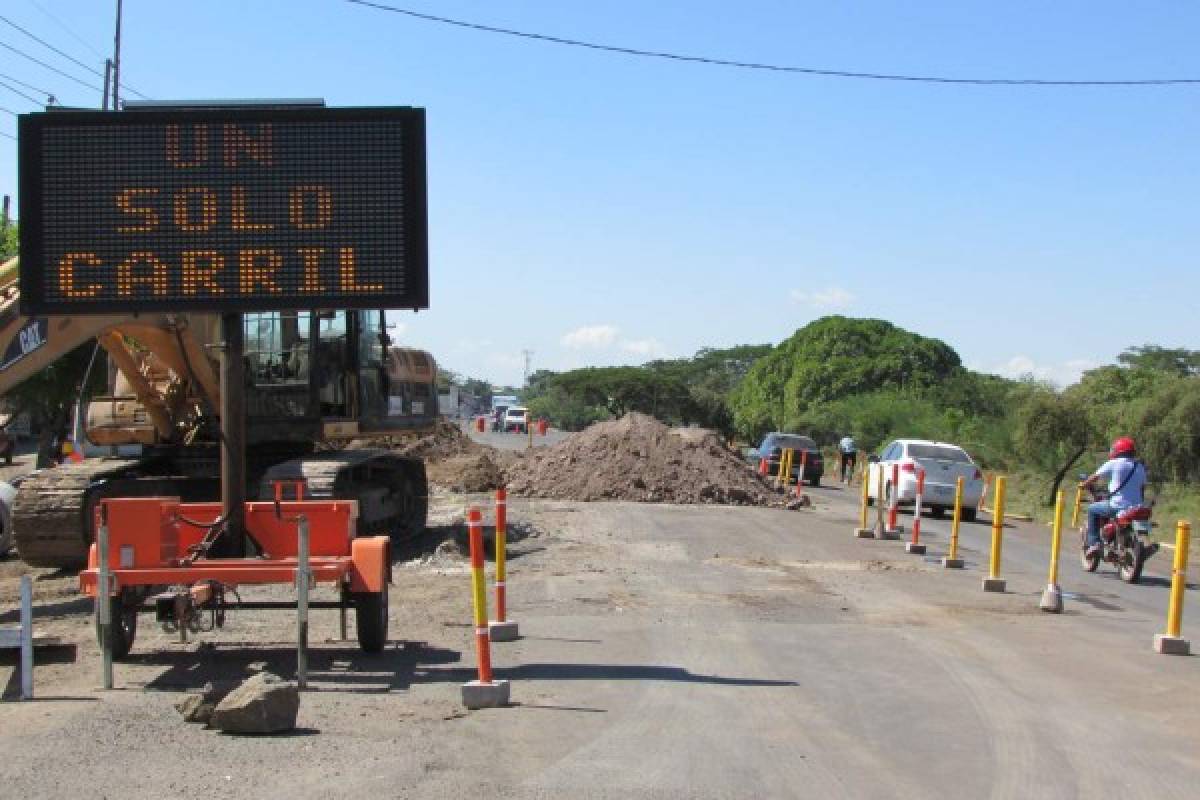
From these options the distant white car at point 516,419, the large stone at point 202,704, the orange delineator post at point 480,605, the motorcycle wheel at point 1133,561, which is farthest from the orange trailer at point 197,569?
the distant white car at point 516,419

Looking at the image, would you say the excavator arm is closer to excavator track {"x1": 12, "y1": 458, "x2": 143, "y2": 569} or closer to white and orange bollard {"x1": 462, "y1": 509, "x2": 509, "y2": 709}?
excavator track {"x1": 12, "y1": 458, "x2": 143, "y2": 569}

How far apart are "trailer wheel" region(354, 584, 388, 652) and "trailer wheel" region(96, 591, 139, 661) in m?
1.60

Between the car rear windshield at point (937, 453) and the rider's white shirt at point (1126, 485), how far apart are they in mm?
10686

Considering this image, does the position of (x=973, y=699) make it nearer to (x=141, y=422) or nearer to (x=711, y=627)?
(x=711, y=627)

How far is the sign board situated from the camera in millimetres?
9531

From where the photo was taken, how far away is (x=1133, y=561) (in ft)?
53.9

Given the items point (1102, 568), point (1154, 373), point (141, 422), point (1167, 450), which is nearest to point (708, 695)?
point (141, 422)

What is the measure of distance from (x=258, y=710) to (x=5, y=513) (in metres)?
11.5

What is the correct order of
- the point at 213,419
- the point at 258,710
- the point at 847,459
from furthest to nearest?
the point at 847,459 → the point at 213,419 → the point at 258,710

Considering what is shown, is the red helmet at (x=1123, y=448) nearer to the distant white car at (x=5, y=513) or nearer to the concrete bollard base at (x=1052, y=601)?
the concrete bollard base at (x=1052, y=601)

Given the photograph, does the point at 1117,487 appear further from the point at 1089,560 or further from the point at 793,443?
the point at 793,443

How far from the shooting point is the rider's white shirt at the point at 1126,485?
54.9 feet

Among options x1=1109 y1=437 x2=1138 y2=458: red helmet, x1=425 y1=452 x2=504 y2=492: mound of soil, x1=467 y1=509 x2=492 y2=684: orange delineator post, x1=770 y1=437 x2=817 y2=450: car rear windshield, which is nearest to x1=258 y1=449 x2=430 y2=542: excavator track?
x1=467 y1=509 x2=492 y2=684: orange delineator post

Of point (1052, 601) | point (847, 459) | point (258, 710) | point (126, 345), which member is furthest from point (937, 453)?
point (258, 710)
